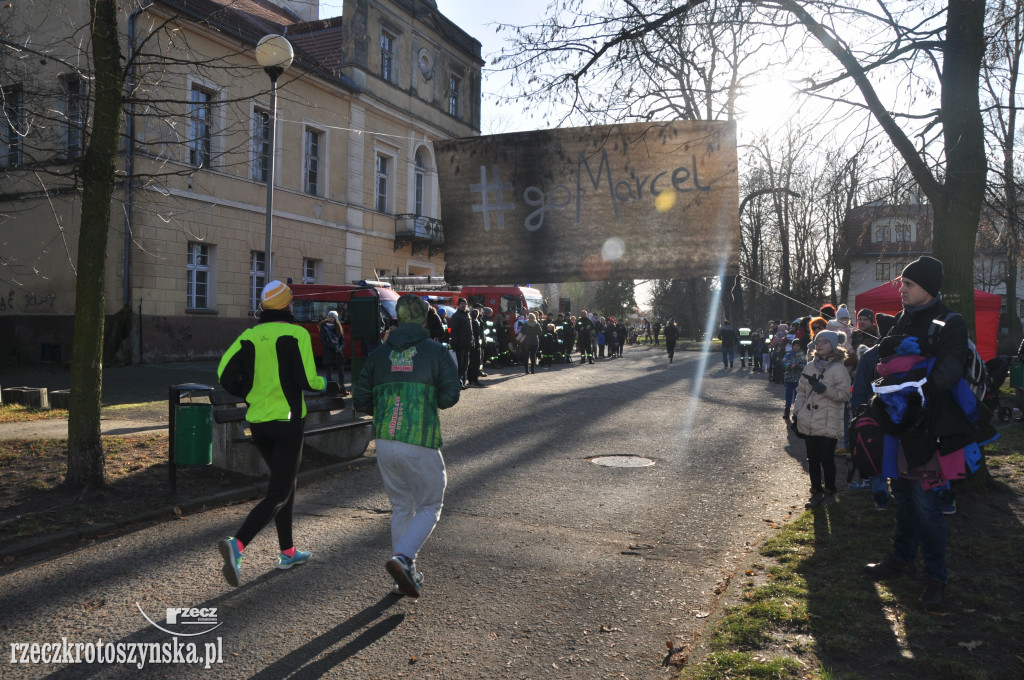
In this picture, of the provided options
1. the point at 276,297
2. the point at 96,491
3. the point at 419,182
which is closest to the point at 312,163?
the point at 419,182

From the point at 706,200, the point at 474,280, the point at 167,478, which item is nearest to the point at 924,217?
the point at 706,200

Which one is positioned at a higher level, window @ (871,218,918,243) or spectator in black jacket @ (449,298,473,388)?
window @ (871,218,918,243)

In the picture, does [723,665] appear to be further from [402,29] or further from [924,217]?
[402,29]

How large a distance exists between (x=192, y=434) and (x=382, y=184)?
27.2m

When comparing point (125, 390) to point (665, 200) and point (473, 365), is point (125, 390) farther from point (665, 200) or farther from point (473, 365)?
point (665, 200)

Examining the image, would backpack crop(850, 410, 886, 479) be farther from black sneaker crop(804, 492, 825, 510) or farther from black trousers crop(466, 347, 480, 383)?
black trousers crop(466, 347, 480, 383)

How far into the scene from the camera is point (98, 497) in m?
6.91

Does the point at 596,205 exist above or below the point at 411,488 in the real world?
above

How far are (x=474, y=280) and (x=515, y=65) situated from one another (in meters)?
3.24

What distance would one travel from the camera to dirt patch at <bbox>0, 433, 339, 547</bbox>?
626 cm

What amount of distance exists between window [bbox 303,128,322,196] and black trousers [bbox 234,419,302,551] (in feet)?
81.0

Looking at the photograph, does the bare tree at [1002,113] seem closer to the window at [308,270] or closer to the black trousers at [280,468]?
the black trousers at [280,468]

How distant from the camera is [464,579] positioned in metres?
5.12

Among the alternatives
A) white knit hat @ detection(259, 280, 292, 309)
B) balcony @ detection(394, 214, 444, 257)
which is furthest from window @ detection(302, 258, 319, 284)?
white knit hat @ detection(259, 280, 292, 309)
